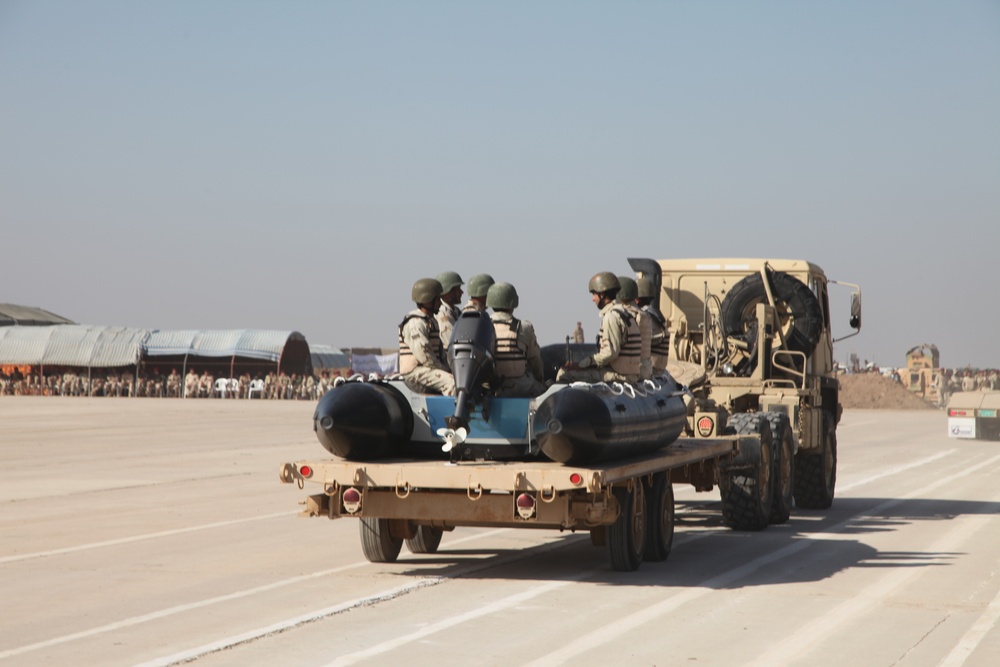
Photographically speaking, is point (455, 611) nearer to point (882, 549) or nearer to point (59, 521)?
point (882, 549)

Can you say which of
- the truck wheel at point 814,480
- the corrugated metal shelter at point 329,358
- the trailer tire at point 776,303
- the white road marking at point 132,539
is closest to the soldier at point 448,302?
the white road marking at point 132,539

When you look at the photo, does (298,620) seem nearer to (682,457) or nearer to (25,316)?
(682,457)

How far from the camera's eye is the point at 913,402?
247 feet

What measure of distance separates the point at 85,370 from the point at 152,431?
43178mm

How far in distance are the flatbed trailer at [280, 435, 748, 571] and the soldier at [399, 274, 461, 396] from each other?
0.74 metres

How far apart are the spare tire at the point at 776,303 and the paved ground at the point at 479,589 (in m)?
2.39

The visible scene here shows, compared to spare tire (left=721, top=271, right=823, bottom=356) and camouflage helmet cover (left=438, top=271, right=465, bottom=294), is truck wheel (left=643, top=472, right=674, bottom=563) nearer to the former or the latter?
camouflage helmet cover (left=438, top=271, right=465, bottom=294)

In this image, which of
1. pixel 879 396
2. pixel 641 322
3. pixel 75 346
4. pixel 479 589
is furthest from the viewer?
pixel 75 346

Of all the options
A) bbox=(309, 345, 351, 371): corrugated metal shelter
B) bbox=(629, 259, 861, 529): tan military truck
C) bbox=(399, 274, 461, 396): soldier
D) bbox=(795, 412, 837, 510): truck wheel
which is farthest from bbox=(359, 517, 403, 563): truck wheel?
bbox=(309, 345, 351, 371): corrugated metal shelter

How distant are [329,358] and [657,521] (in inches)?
3893

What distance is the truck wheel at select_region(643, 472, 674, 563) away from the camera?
12.6 metres

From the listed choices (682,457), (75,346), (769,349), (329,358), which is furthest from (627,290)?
(329,358)

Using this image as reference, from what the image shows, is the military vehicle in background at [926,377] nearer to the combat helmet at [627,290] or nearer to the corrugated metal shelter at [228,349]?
the corrugated metal shelter at [228,349]

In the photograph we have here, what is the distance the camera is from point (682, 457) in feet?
42.1
